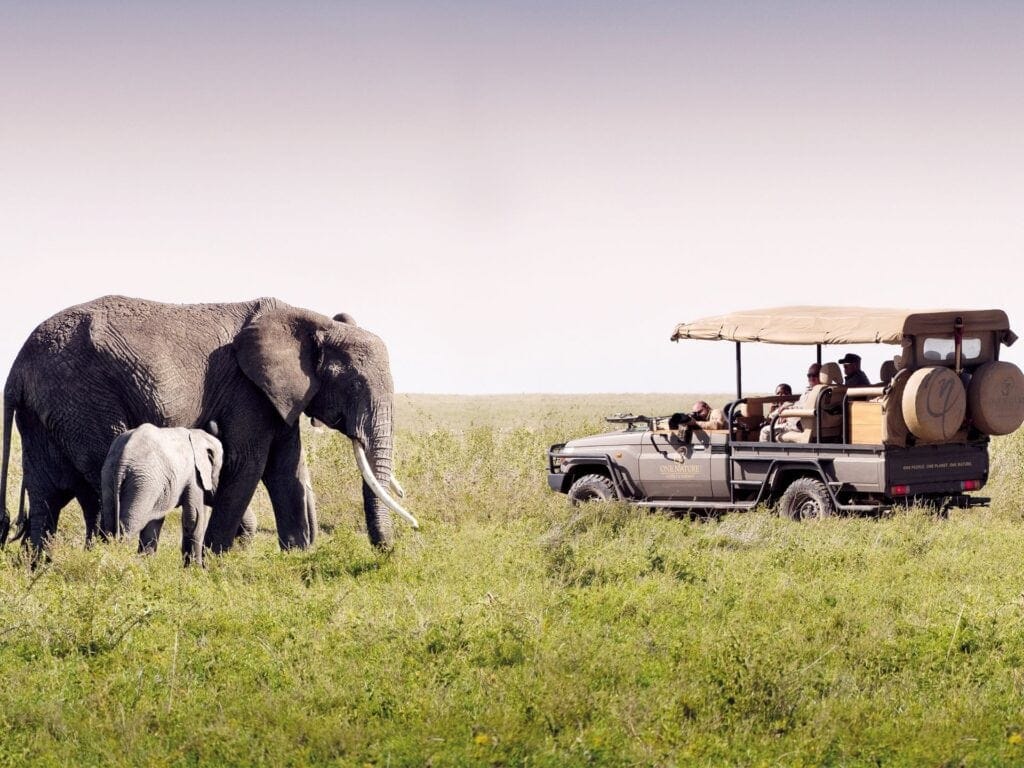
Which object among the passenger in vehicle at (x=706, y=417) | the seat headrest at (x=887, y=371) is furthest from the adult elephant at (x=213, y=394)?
the seat headrest at (x=887, y=371)

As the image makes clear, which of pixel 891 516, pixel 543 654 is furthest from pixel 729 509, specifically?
pixel 543 654

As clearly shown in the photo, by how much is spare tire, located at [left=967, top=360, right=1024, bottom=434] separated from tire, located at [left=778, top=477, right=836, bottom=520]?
2.04m

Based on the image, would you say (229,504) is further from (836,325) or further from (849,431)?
(836,325)

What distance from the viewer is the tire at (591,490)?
59.3 feet

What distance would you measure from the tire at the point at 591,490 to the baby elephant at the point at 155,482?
5.92 m

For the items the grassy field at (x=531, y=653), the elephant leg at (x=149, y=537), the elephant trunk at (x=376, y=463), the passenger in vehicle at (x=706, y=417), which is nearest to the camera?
the grassy field at (x=531, y=653)

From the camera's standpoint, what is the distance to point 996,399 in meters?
15.7

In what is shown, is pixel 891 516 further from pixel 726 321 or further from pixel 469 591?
pixel 469 591

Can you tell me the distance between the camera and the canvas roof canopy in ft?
50.2

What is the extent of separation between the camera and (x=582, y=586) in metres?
12.4

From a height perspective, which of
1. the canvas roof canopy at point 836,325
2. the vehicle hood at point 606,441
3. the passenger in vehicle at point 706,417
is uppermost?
the canvas roof canopy at point 836,325

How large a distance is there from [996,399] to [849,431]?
5.81 feet

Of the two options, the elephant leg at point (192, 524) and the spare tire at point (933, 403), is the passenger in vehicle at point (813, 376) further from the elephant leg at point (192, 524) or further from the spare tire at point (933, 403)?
the elephant leg at point (192, 524)

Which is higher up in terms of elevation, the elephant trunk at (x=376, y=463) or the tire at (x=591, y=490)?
the elephant trunk at (x=376, y=463)
